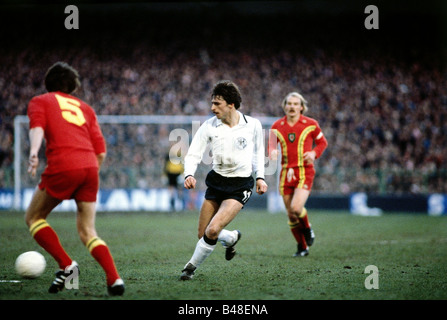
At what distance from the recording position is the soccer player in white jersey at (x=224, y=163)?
6477 millimetres

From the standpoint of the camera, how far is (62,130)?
539 centimetres

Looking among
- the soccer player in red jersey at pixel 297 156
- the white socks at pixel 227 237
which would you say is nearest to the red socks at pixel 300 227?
the soccer player in red jersey at pixel 297 156

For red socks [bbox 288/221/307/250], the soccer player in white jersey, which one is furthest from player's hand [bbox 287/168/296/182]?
the soccer player in white jersey

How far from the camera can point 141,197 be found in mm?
20672

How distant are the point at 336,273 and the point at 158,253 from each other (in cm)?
315

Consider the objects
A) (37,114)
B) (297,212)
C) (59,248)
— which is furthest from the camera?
(297,212)

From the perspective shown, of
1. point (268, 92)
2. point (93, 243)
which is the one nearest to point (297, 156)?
point (93, 243)

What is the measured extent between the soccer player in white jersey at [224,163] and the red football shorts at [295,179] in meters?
2.53

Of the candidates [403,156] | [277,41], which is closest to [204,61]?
[277,41]

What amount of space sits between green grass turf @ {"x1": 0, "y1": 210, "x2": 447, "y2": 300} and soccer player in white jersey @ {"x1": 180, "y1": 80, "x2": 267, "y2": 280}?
50 cm

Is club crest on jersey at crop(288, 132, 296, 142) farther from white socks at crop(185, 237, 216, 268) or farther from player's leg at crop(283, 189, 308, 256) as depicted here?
white socks at crop(185, 237, 216, 268)

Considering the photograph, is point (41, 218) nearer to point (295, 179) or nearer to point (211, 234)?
point (211, 234)

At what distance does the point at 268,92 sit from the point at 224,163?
22388mm

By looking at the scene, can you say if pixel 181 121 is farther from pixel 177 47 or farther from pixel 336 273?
pixel 336 273
